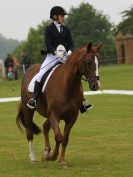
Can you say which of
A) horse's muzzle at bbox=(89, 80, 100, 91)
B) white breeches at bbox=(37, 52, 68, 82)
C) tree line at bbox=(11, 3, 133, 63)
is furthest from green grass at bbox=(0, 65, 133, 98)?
tree line at bbox=(11, 3, 133, 63)

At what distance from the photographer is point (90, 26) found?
367 feet

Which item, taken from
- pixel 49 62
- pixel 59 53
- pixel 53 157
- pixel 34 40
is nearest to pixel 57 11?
pixel 59 53

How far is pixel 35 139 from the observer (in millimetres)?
13586

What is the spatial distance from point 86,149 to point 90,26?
10130 cm

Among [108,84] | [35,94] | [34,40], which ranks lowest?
[34,40]

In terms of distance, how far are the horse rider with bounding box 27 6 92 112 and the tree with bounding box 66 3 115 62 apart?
9742 cm

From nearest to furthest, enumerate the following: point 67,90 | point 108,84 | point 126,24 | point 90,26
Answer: point 67,90, point 108,84, point 126,24, point 90,26

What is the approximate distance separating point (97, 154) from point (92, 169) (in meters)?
1.65

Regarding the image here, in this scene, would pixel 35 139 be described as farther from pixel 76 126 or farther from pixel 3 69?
pixel 3 69

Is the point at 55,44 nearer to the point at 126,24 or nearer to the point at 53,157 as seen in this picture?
the point at 53,157

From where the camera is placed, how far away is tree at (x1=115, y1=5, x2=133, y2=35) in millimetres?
90812

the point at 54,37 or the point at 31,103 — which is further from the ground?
the point at 54,37

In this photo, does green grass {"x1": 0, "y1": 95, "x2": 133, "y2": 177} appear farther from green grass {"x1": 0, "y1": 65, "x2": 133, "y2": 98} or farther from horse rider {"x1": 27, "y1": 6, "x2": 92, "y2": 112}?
green grass {"x1": 0, "y1": 65, "x2": 133, "y2": 98}

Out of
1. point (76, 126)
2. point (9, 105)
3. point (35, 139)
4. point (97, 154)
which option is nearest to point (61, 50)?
point (97, 154)
